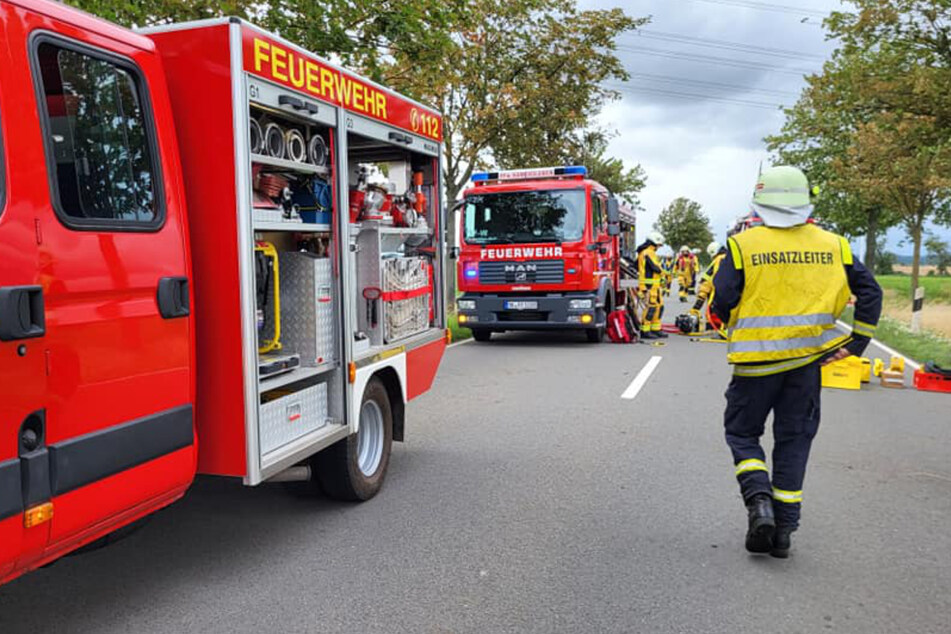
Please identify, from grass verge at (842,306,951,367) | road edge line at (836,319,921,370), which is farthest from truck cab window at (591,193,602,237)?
grass verge at (842,306,951,367)

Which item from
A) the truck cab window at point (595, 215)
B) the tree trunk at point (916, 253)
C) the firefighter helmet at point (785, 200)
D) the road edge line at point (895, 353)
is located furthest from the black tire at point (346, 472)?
the tree trunk at point (916, 253)

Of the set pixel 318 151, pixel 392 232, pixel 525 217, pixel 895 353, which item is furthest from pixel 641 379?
pixel 318 151

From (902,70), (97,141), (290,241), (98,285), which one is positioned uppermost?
(902,70)

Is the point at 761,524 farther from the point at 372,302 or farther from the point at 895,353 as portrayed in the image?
the point at 895,353

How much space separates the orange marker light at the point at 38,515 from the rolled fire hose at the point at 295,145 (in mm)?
2135

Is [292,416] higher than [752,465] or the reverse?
higher

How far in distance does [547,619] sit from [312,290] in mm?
2093

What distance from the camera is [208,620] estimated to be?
3.40 m

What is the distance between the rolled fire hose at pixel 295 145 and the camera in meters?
4.18

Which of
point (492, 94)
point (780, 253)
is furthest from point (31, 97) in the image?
point (492, 94)

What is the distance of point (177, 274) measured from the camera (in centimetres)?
332

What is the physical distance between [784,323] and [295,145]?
8.88 ft

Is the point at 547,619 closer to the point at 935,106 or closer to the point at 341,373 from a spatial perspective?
the point at 341,373

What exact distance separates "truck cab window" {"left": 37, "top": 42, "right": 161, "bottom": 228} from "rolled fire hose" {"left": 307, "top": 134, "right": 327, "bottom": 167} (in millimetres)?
1169
